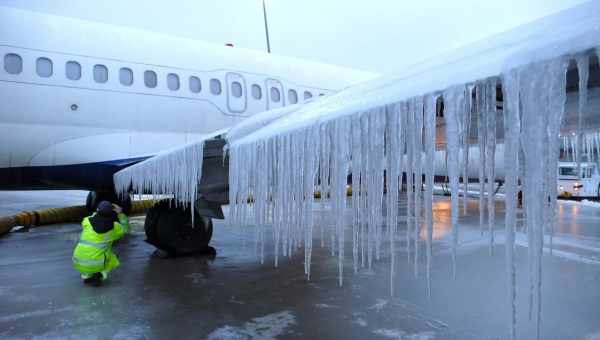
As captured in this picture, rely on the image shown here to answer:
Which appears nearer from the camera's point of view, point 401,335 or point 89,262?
point 401,335

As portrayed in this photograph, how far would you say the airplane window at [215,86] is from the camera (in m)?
8.09

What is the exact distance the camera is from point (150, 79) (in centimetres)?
747

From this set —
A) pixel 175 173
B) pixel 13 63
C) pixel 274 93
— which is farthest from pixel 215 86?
pixel 175 173

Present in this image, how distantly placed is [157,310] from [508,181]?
3.53m

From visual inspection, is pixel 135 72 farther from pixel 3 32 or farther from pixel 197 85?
pixel 3 32

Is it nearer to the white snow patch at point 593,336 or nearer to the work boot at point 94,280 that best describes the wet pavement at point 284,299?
the white snow patch at point 593,336

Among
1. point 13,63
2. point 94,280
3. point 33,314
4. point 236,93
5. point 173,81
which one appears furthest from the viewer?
point 236,93

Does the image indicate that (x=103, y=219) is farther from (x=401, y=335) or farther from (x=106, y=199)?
(x=106, y=199)

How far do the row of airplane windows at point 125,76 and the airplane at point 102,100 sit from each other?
0.02 m

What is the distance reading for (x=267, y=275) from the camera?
529 centimetres

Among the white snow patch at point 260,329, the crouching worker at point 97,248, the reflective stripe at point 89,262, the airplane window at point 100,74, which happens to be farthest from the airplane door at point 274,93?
the white snow patch at point 260,329

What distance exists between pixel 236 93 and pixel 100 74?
2.48 meters

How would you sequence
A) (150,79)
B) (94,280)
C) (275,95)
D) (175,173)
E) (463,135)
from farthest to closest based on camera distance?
1. (275,95)
2. (150,79)
3. (94,280)
4. (175,173)
5. (463,135)

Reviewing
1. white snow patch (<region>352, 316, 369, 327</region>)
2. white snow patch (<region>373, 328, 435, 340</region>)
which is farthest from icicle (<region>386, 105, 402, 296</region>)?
white snow patch (<region>352, 316, 369, 327</region>)
